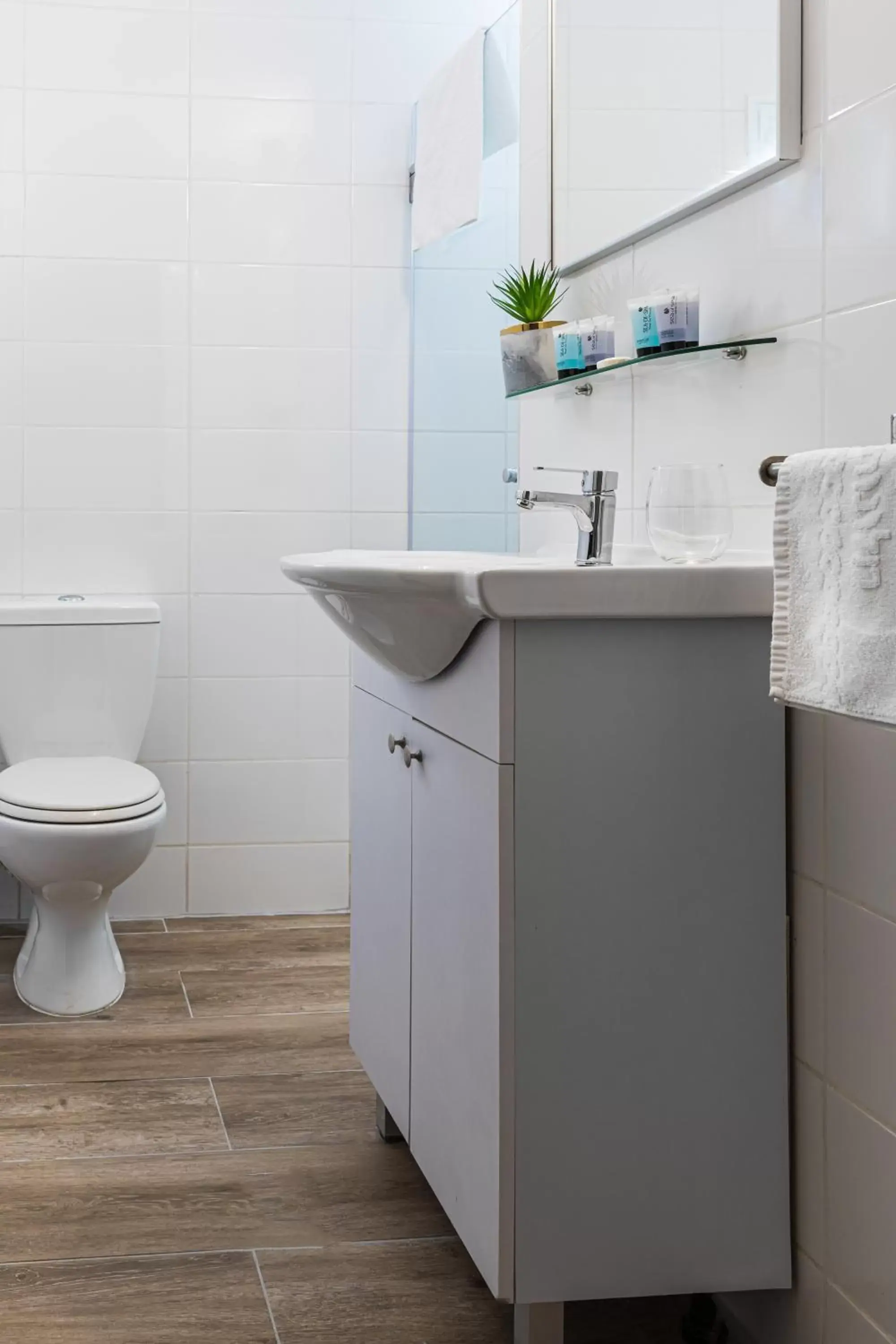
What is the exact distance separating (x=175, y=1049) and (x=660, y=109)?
1.75m

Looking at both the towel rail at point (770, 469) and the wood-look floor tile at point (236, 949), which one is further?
the wood-look floor tile at point (236, 949)

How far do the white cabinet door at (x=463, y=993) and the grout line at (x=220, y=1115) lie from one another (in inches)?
18.3

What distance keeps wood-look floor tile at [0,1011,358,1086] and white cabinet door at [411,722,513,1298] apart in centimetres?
74

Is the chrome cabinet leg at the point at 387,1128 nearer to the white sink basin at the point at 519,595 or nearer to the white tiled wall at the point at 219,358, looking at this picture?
the white sink basin at the point at 519,595

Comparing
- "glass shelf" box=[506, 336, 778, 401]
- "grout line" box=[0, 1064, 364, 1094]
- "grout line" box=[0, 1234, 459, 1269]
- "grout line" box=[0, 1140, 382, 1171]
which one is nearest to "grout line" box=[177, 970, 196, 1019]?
"grout line" box=[0, 1064, 364, 1094]

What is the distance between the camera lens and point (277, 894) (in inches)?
134

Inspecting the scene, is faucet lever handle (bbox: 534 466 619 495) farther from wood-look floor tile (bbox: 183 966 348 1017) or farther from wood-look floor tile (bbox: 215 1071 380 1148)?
wood-look floor tile (bbox: 183 966 348 1017)

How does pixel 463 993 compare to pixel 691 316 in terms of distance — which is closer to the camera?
pixel 463 993

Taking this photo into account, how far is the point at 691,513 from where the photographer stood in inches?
62.2

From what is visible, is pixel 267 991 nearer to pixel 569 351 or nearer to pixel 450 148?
pixel 569 351

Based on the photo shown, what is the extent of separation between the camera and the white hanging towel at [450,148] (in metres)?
2.75

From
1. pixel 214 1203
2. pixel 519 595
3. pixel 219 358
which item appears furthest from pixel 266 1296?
pixel 219 358

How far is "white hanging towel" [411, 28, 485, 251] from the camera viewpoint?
275 centimetres

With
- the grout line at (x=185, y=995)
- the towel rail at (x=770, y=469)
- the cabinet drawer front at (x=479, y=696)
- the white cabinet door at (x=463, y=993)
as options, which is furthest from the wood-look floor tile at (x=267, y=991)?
the towel rail at (x=770, y=469)
